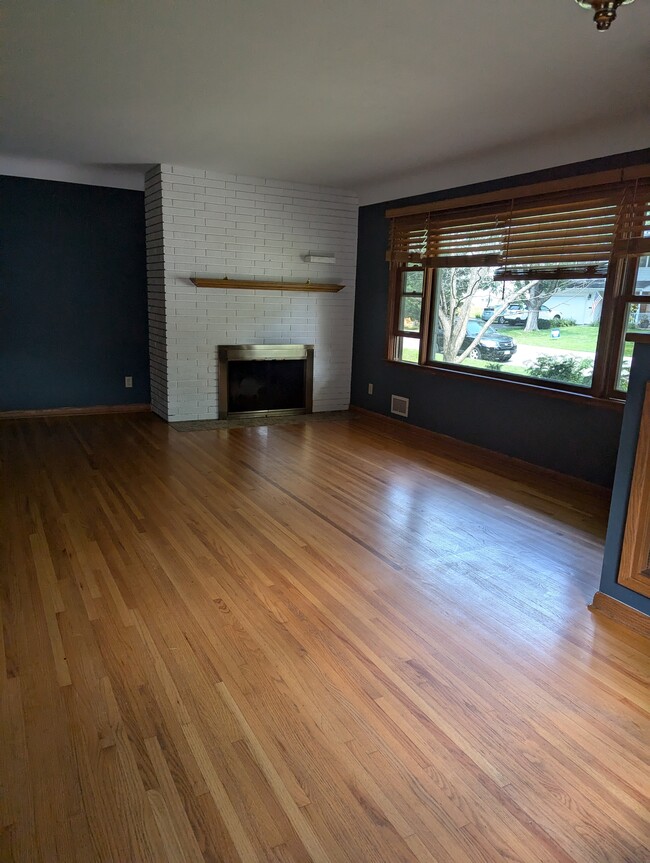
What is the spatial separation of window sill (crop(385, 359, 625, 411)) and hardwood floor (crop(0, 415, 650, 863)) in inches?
28.4

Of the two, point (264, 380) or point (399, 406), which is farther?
point (264, 380)

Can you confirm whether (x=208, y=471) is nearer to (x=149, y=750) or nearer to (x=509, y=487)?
(x=509, y=487)

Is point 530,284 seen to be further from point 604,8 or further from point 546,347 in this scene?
point 604,8

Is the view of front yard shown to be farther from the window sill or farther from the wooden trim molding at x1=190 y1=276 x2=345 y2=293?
the wooden trim molding at x1=190 y1=276 x2=345 y2=293

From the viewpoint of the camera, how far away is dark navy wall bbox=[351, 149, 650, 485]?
386 cm

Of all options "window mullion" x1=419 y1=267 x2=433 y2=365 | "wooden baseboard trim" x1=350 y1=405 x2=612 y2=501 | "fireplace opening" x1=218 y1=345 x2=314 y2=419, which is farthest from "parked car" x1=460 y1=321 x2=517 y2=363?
"fireplace opening" x1=218 y1=345 x2=314 y2=419

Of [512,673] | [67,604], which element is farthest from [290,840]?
[67,604]

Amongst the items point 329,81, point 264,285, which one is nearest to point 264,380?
point 264,285

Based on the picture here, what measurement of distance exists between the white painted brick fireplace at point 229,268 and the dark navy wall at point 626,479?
13.5ft

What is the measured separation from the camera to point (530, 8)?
2.12 metres

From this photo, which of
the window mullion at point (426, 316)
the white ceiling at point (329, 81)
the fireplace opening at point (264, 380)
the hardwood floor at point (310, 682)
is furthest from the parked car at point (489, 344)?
the fireplace opening at point (264, 380)

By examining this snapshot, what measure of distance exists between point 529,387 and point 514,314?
0.65 meters

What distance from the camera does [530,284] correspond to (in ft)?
14.2

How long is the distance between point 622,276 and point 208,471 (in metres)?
3.09
